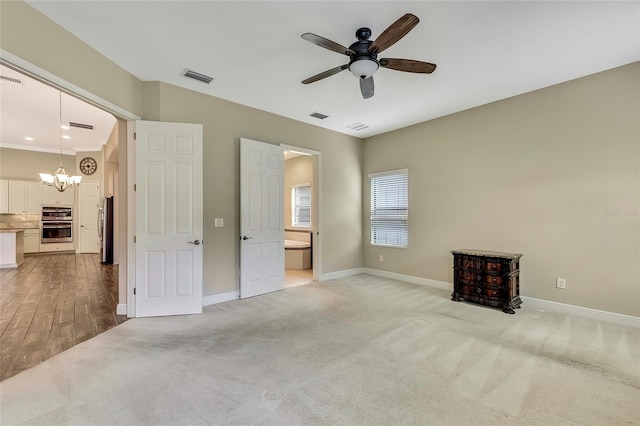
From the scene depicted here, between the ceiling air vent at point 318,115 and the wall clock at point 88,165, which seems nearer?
the ceiling air vent at point 318,115

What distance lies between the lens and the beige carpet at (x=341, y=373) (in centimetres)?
179

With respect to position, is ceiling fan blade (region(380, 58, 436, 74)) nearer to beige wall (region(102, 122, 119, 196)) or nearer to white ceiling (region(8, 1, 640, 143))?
white ceiling (region(8, 1, 640, 143))

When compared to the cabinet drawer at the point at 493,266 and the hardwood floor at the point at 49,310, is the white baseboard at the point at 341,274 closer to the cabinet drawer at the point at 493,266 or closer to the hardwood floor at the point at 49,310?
the cabinet drawer at the point at 493,266

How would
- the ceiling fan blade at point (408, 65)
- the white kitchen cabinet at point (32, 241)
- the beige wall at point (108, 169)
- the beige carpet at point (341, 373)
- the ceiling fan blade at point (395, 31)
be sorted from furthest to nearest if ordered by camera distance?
the white kitchen cabinet at point (32, 241)
the beige wall at point (108, 169)
the ceiling fan blade at point (408, 65)
the ceiling fan blade at point (395, 31)
the beige carpet at point (341, 373)

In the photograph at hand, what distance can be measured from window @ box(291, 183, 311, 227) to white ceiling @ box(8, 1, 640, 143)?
382 centimetres

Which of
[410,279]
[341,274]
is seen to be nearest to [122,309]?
[341,274]

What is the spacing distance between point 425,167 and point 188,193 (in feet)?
13.0

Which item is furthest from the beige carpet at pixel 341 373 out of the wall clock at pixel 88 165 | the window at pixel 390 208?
the wall clock at pixel 88 165

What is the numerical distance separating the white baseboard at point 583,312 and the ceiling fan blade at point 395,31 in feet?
12.5

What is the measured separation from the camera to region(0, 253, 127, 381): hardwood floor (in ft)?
8.64

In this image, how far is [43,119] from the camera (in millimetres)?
5895

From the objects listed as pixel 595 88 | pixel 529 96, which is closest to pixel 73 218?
pixel 529 96

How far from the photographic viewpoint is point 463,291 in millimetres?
4117

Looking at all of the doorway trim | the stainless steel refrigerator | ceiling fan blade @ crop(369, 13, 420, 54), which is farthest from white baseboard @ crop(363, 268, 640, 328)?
the stainless steel refrigerator
